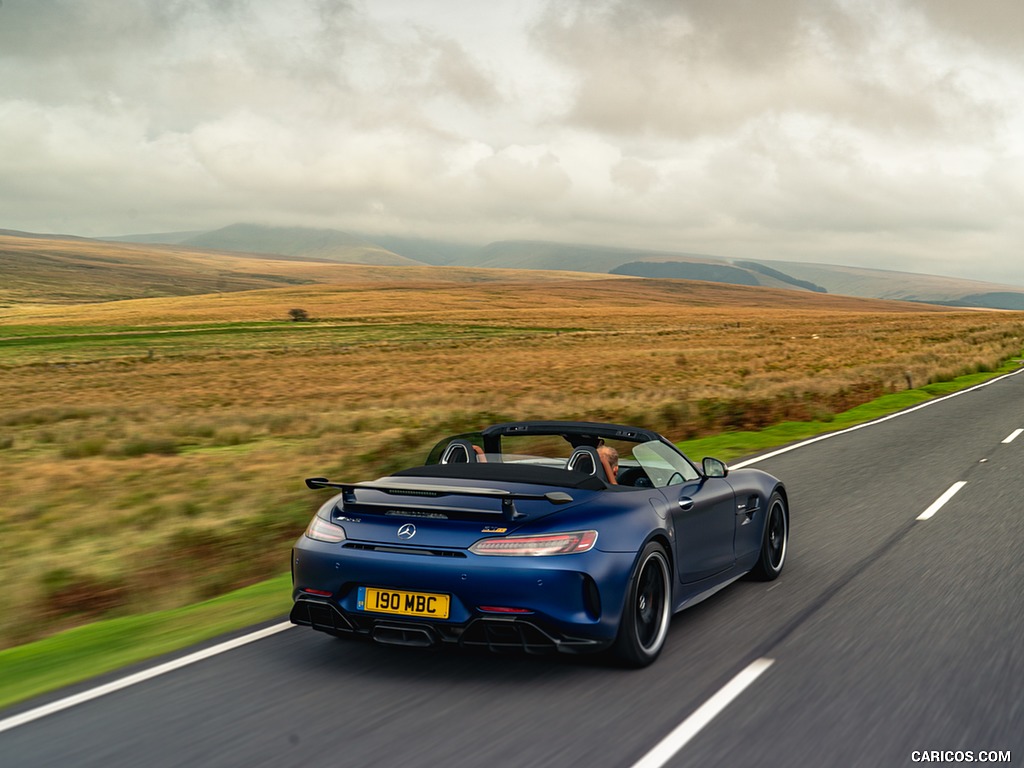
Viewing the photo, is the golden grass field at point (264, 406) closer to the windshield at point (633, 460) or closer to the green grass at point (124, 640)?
the green grass at point (124, 640)

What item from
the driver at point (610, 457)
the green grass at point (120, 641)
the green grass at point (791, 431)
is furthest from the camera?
the green grass at point (791, 431)

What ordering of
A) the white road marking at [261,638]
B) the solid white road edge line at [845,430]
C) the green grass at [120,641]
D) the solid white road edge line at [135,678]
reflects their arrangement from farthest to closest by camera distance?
the solid white road edge line at [845,430], the green grass at [120,641], the solid white road edge line at [135,678], the white road marking at [261,638]

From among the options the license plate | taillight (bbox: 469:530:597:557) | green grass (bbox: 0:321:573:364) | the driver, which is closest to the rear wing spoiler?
taillight (bbox: 469:530:597:557)

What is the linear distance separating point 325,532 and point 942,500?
294 inches

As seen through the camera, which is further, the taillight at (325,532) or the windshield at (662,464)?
the windshield at (662,464)

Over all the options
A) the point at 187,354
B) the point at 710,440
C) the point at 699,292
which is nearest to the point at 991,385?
the point at 710,440

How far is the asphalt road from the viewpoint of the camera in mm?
3957

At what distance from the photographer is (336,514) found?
5.24 m

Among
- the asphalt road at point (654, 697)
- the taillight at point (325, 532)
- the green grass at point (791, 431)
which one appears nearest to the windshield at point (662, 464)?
the asphalt road at point (654, 697)

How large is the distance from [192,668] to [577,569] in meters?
2.03

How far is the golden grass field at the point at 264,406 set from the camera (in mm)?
8414

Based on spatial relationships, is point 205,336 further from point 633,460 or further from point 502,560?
point 502,560

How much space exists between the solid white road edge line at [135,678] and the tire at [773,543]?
3.21m

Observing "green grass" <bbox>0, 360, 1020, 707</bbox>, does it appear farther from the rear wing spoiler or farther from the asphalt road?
the rear wing spoiler
